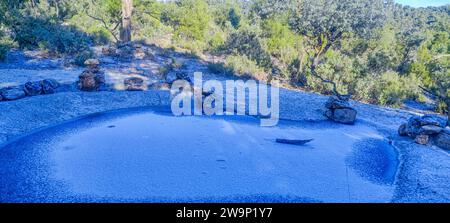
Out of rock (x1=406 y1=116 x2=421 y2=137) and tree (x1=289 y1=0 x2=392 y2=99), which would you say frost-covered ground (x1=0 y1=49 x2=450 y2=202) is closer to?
rock (x1=406 y1=116 x2=421 y2=137)

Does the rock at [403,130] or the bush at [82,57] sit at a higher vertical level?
the bush at [82,57]

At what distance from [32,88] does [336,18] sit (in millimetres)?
10534

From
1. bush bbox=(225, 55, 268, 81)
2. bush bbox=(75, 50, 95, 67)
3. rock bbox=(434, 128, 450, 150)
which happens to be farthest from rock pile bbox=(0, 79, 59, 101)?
rock bbox=(434, 128, 450, 150)

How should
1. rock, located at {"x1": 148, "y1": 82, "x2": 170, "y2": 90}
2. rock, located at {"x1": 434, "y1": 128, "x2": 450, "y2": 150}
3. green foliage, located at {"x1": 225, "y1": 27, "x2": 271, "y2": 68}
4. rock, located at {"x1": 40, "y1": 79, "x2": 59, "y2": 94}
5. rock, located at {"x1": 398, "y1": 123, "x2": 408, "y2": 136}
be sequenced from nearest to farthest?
1. rock, located at {"x1": 434, "y1": 128, "x2": 450, "y2": 150}
2. rock, located at {"x1": 398, "y1": 123, "x2": 408, "y2": 136}
3. rock, located at {"x1": 40, "y1": 79, "x2": 59, "y2": 94}
4. rock, located at {"x1": 148, "y1": 82, "x2": 170, "y2": 90}
5. green foliage, located at {"x1": 225, "y1": 27, "x2": 271, "y2": 68}

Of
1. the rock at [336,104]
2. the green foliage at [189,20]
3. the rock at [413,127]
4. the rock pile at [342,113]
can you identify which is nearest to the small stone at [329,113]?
the rock pile at [342,113]

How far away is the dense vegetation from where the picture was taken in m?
11.9

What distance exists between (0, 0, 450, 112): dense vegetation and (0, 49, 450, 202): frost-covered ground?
4.12 meters

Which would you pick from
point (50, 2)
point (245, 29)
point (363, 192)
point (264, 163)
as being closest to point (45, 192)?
point (264, 163)

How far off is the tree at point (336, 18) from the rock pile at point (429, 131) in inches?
193

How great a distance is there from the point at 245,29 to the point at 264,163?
1191 cm

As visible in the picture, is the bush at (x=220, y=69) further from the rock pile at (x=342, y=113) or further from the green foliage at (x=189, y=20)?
the green foliage at (x=189, y=20)

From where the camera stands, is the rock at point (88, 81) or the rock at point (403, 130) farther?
the rock at point (88, 81)

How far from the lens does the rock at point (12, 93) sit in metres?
7.32
